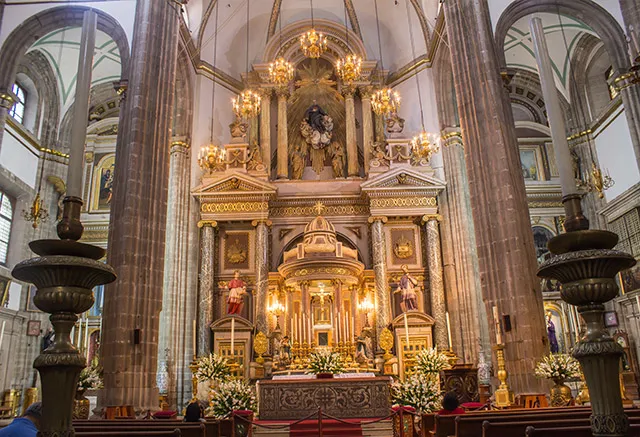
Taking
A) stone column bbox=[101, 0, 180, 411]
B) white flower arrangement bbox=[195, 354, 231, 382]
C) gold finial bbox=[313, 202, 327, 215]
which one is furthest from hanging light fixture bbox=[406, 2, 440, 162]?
white flower arrangement bbox=[195, 354, 231, 382]

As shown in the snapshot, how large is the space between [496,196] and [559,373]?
4.19 metres

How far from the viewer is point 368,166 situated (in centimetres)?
1998

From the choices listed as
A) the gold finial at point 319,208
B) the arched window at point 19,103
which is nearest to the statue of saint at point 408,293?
the gold finial at point 319,208

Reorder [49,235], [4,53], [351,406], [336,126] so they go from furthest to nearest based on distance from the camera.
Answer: [336,126], [49,235], [4,53], [351,406]

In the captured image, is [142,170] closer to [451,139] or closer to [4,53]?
[4,53]

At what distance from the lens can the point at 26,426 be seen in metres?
4.04

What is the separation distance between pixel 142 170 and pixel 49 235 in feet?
28.4

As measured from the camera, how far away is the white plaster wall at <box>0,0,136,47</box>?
14.0 meters

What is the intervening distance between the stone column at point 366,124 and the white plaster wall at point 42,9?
9783mm

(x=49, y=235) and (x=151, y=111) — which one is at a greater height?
(x=151, y=111)

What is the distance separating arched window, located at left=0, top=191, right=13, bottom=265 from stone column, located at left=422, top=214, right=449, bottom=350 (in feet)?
47.2

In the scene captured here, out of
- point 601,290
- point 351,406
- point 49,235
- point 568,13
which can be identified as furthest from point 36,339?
point 568,13

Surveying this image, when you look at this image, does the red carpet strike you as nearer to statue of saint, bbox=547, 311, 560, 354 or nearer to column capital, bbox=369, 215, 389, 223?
column capital, bbox=369, 215, 389, 223

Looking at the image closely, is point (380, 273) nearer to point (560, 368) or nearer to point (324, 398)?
point (324, 398)
